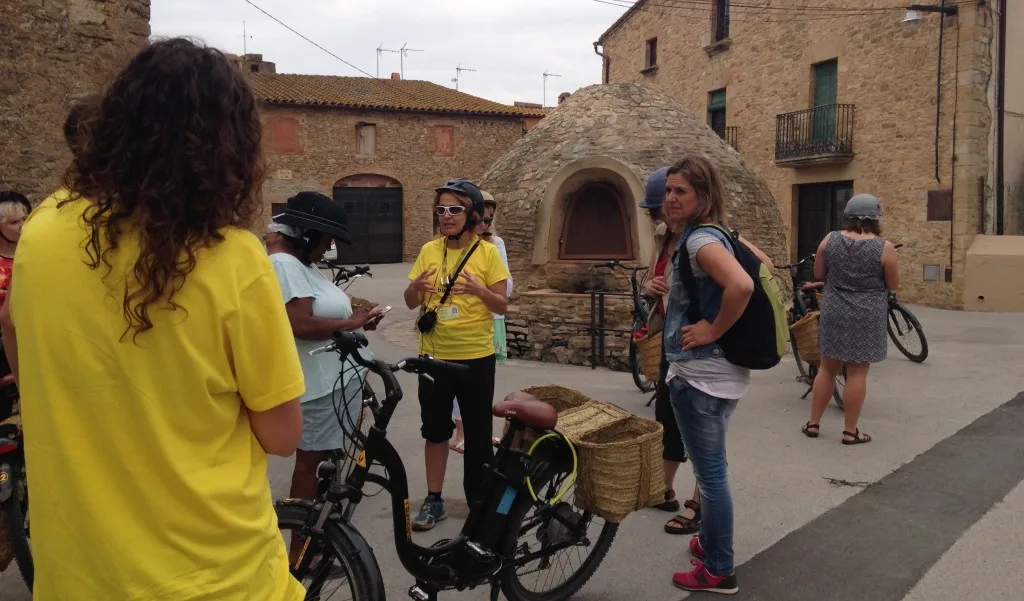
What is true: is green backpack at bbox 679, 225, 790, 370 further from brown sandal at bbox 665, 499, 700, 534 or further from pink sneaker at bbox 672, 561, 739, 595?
brown sandal at bbox 665, 499, 700, 534

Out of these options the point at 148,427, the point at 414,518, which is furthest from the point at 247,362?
the point at 414,518

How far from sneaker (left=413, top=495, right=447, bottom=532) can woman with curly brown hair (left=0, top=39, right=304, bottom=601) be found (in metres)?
2.61

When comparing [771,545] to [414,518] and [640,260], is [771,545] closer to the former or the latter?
[414,518]

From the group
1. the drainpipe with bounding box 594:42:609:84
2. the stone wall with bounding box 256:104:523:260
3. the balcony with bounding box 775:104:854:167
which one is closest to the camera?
the balcony with bounding box 775:104:854:167

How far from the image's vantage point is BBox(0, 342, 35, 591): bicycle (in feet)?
9.55

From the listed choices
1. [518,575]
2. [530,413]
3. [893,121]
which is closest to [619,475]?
[530,413]

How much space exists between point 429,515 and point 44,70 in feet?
17.4

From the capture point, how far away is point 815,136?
→ 698 inches

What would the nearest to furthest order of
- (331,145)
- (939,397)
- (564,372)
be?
1. (939,397)
2. (564,372)
3. (331,145)

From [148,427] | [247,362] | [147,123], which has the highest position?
[147,123]

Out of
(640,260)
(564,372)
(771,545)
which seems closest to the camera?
(771,545)

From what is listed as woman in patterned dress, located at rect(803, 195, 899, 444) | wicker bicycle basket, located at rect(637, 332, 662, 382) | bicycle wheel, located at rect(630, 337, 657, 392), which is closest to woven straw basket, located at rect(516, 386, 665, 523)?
wicker bicycle basket, located at rect(637, 332, 662, 382)

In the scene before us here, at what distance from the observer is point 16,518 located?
2934mm

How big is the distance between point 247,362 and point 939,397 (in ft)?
23.5
